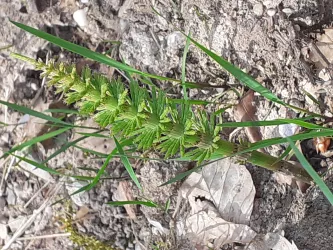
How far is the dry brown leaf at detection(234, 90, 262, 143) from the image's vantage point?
2111 millimetres

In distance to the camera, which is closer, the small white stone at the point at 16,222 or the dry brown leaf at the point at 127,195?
the dry brown leaf at the point at 127,195

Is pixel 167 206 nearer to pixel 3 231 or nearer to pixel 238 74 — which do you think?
pixel 238 74

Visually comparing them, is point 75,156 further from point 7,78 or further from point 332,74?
point 332,74

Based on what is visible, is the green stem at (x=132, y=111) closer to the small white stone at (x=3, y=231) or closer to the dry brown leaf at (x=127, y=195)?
the dry brown leaf at (x=127, y=195)

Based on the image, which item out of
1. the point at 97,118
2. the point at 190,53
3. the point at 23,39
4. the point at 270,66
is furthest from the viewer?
the point at 23,39

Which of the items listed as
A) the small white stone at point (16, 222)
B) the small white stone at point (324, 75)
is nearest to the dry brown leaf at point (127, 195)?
the small white stone at point (16, 222)

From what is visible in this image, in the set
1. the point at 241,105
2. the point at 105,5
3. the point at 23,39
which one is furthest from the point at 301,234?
the point at 23,39

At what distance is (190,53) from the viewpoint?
2277 mm

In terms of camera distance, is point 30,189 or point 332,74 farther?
point 30,189

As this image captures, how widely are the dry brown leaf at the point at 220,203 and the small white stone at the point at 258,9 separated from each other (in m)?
0.68

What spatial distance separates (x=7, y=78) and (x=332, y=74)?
189 cm

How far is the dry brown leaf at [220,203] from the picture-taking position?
212 centimetres

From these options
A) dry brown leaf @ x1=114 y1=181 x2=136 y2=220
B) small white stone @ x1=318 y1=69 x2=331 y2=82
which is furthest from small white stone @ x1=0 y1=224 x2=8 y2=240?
small white stone @ x1=318 y1=69 x2=331 y2=82

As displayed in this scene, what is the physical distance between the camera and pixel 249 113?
83.7 inches
